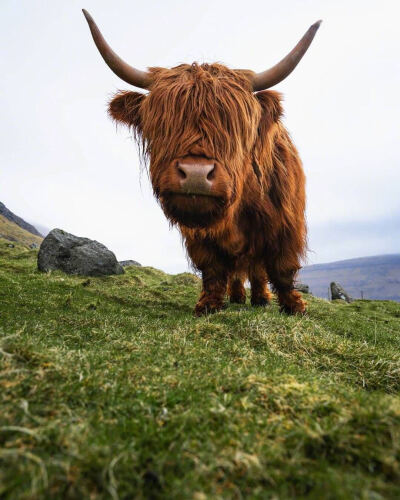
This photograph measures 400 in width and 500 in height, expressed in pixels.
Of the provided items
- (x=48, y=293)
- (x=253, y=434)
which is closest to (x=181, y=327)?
(x=253, y=434)

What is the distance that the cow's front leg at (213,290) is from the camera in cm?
583

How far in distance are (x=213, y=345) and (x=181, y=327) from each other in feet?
2.33

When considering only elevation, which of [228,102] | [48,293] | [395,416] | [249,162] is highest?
[228,102]

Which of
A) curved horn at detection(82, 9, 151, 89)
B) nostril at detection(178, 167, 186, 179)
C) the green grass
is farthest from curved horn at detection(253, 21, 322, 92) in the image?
the green grass

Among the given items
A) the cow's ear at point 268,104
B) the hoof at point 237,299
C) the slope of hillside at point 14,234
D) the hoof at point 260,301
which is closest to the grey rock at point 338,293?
the hoof at point 237,299

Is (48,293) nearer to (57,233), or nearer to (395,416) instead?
(395,416)

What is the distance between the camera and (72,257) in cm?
1162

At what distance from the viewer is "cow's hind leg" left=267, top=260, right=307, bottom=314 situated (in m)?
5.84

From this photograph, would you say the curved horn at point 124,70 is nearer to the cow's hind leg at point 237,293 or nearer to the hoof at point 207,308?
the hoof at point 207,308

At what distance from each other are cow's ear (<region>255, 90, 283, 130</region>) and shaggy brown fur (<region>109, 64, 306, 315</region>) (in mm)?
12

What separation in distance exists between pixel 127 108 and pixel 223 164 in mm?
1971

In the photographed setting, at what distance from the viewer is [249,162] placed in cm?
459

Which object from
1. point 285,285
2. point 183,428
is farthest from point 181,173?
point 285,285

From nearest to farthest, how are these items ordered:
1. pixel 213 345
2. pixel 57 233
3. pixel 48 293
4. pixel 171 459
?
pixel 171 459 → pixel 213 345 → pixel 48 293 → pixel 57 233
